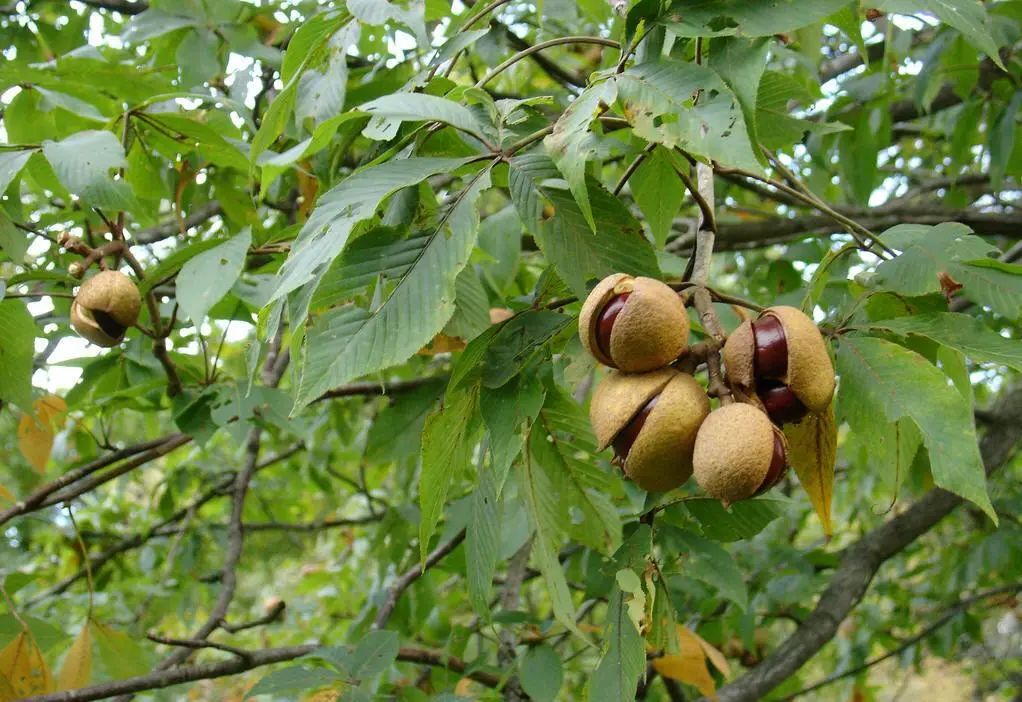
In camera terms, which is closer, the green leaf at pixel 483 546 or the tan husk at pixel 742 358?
the tan husk at pixel 742 358

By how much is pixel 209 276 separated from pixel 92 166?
13.0 inches

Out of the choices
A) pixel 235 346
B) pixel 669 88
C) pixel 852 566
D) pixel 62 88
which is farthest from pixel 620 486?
pixel 235 346

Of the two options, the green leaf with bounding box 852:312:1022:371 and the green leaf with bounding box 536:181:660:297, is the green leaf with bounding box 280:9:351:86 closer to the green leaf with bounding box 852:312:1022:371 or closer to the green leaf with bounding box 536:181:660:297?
the green leaf with bounding box 536:181:660:297

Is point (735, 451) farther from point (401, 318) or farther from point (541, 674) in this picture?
point (541, 674)

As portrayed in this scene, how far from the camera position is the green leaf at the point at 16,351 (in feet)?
6.17

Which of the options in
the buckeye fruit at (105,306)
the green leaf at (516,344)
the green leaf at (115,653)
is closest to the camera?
the green leaf at (516,344)

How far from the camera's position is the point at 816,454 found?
4.57 feet

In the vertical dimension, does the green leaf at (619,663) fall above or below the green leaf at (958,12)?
below

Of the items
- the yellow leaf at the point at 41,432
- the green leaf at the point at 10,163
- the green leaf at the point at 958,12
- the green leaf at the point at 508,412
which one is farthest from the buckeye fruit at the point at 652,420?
the yellow leaf at the point at 41,432

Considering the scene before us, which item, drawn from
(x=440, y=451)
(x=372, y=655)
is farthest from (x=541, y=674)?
(x=440, y=451)

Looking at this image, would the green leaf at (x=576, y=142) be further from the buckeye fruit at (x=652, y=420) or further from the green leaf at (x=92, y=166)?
the green leaf at (x=92, y=166)

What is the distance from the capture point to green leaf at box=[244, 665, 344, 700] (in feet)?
5.69

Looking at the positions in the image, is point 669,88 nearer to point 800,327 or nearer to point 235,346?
point 800,327

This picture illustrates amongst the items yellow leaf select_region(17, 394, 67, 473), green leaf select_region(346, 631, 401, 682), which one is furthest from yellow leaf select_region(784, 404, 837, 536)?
yellow leaf select_region(17, 394, 67, 473)
